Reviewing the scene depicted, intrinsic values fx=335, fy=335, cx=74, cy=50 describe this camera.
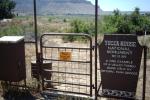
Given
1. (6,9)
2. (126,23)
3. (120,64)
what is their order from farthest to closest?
(6,9), (126,23), (120,64)

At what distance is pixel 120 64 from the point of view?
735 cm

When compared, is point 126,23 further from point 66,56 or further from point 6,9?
point 6,9

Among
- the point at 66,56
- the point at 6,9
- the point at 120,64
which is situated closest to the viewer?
the point at 120,64

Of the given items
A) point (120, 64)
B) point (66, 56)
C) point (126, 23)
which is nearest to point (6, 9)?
point (126, 23)

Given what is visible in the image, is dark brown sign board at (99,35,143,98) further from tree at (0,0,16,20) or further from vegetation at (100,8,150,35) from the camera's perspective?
tree at (0,0,16,20)

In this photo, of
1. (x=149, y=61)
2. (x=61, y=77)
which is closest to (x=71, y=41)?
(x=149, y=61)

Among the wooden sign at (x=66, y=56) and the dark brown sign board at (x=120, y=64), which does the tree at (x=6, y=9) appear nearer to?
the wooden sign at (x=66, y=56)

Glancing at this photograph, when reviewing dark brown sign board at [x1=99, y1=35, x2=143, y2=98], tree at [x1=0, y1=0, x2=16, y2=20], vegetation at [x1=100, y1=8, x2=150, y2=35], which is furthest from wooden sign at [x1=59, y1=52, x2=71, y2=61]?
tree at [x1=0, y1=0, x2=16, y2=20]

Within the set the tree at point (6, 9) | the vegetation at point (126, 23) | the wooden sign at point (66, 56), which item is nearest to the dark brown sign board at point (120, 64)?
the wooden sign at point (66, 56)

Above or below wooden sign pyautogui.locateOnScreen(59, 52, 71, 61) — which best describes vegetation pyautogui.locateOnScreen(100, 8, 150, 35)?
below

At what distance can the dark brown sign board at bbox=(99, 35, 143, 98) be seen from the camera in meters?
7.16

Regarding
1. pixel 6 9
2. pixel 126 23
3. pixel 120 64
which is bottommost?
pixel 126 23

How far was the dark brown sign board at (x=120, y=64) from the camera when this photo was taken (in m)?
7.16

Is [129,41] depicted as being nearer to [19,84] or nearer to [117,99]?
[117,99]
